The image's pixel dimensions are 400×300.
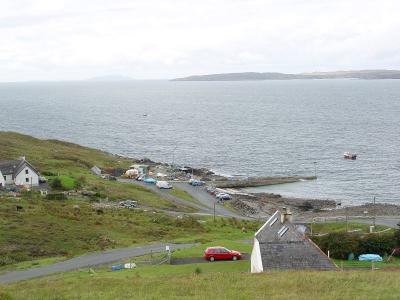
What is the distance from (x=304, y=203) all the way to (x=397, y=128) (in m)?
102

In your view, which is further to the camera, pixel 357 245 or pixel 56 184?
pixel 56 184

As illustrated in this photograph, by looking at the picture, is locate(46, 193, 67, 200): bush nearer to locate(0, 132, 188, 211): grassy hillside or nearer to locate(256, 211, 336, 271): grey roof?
locate(0, 132, 188, 211): grassy hillside

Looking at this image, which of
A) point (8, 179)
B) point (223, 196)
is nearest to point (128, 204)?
point (8, 179)

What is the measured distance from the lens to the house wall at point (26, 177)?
75.6m

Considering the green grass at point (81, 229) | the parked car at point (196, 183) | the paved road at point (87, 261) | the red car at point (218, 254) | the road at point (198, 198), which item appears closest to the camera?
the paved road at point (87, 261)

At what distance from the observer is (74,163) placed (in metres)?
101

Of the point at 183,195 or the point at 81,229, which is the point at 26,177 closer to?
the point at 183,195

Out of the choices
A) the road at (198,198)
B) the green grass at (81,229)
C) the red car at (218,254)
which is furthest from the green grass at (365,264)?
the road at (198,198)

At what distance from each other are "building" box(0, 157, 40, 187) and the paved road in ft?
115

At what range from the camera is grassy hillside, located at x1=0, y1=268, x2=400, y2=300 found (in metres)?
24.5

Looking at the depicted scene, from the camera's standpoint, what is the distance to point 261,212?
79062 millimetres

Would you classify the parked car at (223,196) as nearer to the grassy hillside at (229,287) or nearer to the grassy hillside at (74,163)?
the grassy hillside at (74,163)

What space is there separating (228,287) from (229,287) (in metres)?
0.05

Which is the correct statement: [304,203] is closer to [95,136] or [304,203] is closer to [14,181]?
[14,181]
